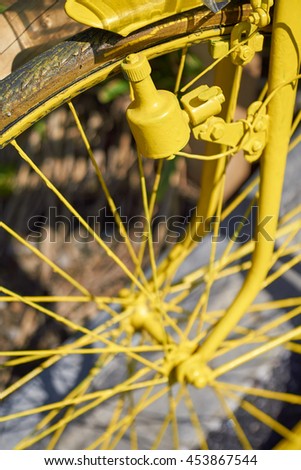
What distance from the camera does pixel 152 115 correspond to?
0.71 meters

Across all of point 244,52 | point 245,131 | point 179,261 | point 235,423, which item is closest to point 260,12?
point 244,52

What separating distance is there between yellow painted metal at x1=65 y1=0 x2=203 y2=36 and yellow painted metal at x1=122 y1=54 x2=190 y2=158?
0.03 meters

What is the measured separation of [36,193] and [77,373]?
439 mm

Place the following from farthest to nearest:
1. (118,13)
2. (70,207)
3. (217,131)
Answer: (70,207), (217,131), (118,13)

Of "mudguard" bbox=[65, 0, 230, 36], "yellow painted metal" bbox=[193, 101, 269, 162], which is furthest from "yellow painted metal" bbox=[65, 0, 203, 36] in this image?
"yellow painted metal" bbox=[193, 101, 269, 162]

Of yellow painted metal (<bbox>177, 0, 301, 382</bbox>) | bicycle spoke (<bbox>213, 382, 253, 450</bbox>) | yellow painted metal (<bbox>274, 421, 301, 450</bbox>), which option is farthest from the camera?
bicycle spoke (<bbox>213, 382, 253, 450</bbox>)

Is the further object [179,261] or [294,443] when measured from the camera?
[179,261]

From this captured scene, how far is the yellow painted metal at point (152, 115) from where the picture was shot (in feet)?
2.27

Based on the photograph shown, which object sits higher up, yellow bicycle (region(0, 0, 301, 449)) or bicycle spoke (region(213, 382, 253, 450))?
yellow bicycle (region(0, 0, 301, 449))

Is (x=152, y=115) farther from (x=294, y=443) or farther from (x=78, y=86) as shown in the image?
(x=294, y=443)

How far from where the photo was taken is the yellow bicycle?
71 cm

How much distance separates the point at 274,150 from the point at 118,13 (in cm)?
30

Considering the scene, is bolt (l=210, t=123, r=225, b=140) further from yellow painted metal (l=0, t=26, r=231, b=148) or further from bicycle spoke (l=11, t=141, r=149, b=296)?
bicycle spoke (l=11, t=141, r=149, b=296)

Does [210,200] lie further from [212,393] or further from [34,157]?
[34,157]
